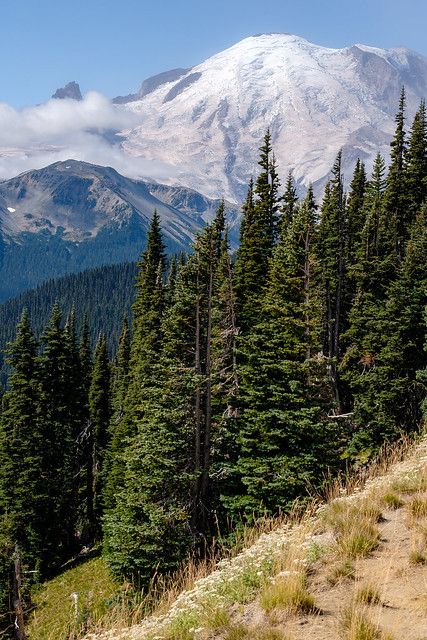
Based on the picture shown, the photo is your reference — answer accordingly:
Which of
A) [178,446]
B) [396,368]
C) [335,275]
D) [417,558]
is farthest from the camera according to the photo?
[335,275]

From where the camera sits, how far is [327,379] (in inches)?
885

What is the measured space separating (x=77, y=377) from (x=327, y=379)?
29.7 meters

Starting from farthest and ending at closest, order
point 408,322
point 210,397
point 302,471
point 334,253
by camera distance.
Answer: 1. point 334,253
2. point 408,322
3. point 210,397
4. point 302,471

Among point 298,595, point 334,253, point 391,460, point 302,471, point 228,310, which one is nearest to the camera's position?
point 298,595

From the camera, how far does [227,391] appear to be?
26516 millimetres

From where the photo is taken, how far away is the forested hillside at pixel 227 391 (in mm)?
21688

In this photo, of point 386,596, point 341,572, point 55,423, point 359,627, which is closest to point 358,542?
point 341,572

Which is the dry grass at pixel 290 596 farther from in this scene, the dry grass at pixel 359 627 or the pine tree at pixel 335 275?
the pine tree at pixel 335 275

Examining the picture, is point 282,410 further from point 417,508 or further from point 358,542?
point 358,542

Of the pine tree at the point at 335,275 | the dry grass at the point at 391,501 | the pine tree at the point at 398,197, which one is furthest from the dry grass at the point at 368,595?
the pine tree at the point at 398,197

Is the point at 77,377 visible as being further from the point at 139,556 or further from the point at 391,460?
the point at 391,460

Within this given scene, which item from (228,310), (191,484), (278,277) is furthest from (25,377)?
(278,277)

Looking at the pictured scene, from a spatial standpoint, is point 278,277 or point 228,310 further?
point 228,310

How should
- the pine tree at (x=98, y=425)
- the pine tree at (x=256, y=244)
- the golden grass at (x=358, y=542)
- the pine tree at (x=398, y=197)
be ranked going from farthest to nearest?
the pine tree at (x=98, y=425) < the pine tree at (x=398, y=197) < the pine tree at (x=256, y=244) < the golden grass at (x=358, y=542)
